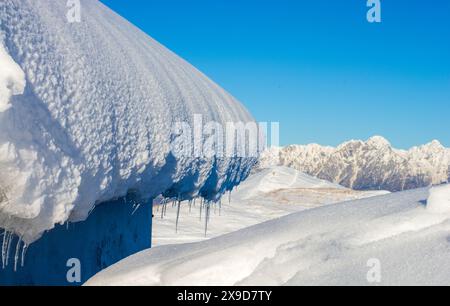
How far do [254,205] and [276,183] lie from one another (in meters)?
4.77

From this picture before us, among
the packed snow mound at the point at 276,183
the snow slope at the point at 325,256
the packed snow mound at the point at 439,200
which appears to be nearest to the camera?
the snow slope at the point at 325,256

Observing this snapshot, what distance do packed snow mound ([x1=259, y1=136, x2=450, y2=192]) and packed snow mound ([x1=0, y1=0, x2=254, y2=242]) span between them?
154m

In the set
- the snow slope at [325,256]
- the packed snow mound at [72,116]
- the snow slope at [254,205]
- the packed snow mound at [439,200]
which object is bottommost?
the snow slope at [254,205]

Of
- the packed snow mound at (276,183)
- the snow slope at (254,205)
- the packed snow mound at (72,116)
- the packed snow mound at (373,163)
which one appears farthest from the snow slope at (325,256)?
the packed snow mound at (373,163)

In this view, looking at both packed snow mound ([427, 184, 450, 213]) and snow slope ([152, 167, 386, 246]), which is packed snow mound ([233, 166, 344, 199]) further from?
packed snow mound ([427, 184, 450, 213])

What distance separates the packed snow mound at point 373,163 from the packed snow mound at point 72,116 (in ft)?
505

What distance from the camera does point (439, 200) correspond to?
60.4 inches

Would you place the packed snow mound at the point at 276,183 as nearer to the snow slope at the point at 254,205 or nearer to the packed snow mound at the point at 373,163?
the snow slope at the point at 254,205

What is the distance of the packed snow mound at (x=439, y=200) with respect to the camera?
1.51m

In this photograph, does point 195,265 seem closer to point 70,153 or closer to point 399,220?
point 70,153

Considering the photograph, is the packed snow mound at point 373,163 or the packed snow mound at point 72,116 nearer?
the packed snow mound at point 72,116

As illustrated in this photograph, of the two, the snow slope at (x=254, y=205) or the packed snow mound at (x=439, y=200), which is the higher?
the packed snow mound at (x=439, y=200)

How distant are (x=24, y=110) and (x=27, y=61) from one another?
186mm
